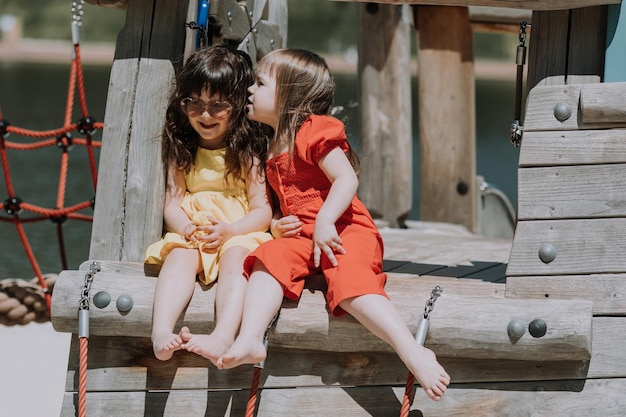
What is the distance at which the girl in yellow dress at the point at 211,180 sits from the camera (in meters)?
2.99

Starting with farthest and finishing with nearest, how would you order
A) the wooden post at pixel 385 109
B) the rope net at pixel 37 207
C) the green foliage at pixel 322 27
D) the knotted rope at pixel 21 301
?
the green foliage at pixel 322 27 → the wooden post at pixel 385 109 → the knotted rope at pixel 21 301 → the rope net at pixel 37 207

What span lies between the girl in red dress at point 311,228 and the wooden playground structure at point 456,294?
0.09 meters

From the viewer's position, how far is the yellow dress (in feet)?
10.00

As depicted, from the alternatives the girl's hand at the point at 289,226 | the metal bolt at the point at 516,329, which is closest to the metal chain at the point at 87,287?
the girl's hand at the point at 289,226

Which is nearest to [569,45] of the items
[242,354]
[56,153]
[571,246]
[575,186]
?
[575,186]

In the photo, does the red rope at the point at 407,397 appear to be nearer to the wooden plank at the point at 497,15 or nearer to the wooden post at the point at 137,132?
the wooden post at the point at 137,132

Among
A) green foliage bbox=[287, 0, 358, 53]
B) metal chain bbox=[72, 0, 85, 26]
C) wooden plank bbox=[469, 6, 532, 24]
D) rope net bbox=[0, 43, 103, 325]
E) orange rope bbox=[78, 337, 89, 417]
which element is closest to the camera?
orange rope bbox=[78, 337, 89, 417]

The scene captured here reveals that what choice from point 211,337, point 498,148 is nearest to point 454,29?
point 211,337

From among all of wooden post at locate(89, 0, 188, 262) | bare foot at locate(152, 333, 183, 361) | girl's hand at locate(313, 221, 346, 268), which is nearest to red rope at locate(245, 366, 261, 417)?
bare foot at locate(152, 333, 183, 361)

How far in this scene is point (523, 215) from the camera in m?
2.88

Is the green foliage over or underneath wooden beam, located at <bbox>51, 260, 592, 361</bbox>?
over

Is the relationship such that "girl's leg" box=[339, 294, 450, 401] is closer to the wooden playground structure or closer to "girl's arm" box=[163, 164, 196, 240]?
the wooden playground structure

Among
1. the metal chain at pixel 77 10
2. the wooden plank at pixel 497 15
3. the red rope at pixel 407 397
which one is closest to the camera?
the red rope at pixel 407 397

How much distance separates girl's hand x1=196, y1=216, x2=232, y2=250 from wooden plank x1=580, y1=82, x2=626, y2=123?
103 centimetres
